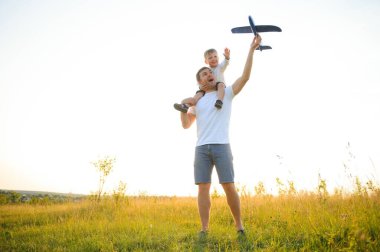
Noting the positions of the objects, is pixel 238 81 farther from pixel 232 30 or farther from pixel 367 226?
pixel 367 226

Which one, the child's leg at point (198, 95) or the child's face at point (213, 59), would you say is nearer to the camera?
the child's leg at point (198, 95)

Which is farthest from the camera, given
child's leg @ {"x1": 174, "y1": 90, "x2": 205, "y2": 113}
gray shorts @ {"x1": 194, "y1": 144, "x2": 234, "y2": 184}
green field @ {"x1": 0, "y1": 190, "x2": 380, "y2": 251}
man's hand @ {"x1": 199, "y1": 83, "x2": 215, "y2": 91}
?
Result: man's hand @ {"x1": 199, "y1": 83, "x2": 215, "y2": 91}

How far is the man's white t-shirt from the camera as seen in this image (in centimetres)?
372

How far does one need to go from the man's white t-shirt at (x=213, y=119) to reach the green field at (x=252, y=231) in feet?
4.28

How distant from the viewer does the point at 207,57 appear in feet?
14.3

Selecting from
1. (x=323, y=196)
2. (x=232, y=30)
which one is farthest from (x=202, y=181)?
(x=323, y=196)

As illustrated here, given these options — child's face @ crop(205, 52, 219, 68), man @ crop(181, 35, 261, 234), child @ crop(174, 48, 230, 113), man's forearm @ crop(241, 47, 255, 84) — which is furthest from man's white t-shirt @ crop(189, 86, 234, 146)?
child's face @ crop(205, 52, 219, 68)

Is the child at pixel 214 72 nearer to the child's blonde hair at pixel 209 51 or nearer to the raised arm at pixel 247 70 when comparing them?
the child's blonde hair at pixel 209 51

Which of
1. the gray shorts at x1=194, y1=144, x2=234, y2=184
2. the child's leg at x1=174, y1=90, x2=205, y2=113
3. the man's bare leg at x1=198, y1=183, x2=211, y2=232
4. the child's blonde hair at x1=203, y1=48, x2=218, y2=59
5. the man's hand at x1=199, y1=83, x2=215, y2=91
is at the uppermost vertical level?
the child's blonde hair at x1=203, y1=48, x2=218, y2=59

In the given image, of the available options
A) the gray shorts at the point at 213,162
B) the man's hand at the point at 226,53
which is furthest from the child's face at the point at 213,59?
the gray shorts at the point at 213,162

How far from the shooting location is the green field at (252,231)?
3143mm

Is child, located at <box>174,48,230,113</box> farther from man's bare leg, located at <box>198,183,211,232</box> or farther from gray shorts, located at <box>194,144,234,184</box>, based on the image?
man's bare leg, located at <box>198,183,211,232</box>

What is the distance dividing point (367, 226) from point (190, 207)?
443cm

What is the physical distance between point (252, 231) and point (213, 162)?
1205 mm
